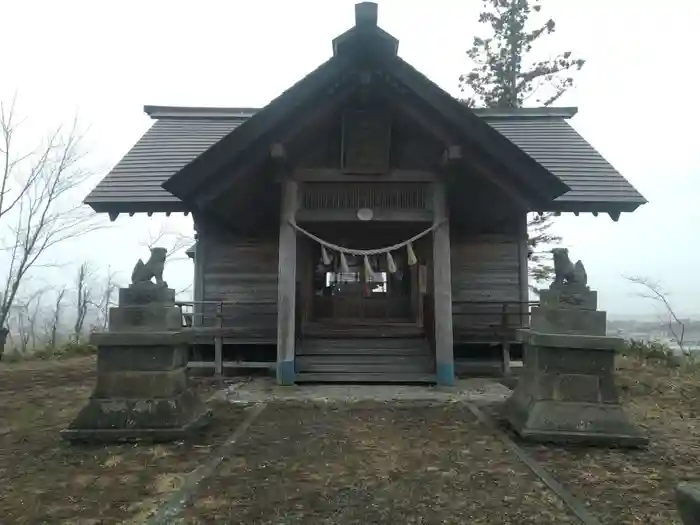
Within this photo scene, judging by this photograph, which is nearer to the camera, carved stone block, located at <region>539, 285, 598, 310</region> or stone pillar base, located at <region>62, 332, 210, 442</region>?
stone pillar base, located at <region>62, 332, 210, 442</region>

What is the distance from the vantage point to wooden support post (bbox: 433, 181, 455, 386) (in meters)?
8.52

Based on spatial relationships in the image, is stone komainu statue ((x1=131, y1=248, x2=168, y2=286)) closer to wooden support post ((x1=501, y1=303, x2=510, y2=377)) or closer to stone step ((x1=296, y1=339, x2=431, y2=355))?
stone step ((x1=296, y1=339, x2=431, y2=355))

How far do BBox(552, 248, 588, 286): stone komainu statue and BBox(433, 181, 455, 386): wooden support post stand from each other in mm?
2954

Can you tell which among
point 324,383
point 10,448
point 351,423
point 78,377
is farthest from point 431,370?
point 78,377

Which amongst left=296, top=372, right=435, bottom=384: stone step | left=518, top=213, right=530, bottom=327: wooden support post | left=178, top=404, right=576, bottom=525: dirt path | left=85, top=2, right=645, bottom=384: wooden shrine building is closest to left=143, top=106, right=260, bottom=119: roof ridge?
left=85, top=2, right=645, bottom=384: wooden shrine building

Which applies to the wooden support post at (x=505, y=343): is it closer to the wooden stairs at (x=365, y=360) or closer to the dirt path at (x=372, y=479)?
the wooden stairs at (x=365, y=360)

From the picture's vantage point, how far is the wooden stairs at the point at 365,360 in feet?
→ 28.8

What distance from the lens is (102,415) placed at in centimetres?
532

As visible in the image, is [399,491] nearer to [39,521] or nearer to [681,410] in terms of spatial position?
[39,521]

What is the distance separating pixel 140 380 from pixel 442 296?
5113mm

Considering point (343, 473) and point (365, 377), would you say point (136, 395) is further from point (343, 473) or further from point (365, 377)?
point (365, 377)

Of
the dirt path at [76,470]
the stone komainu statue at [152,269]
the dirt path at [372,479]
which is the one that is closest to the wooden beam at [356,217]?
the stone komainu statue at [152,269]

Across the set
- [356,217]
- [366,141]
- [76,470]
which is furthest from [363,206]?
[76,470]

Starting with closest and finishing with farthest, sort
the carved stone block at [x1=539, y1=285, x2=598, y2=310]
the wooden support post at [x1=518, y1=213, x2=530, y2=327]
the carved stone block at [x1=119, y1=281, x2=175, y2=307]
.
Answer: the carved stone block at [x1=539, y1=285, x2=598, y2=310] < the carved stone block at [x1=119, y1=281, x2=175, y2=307] < the wooden support post at [x1=518, y1=213, x2=530, y2=327]
